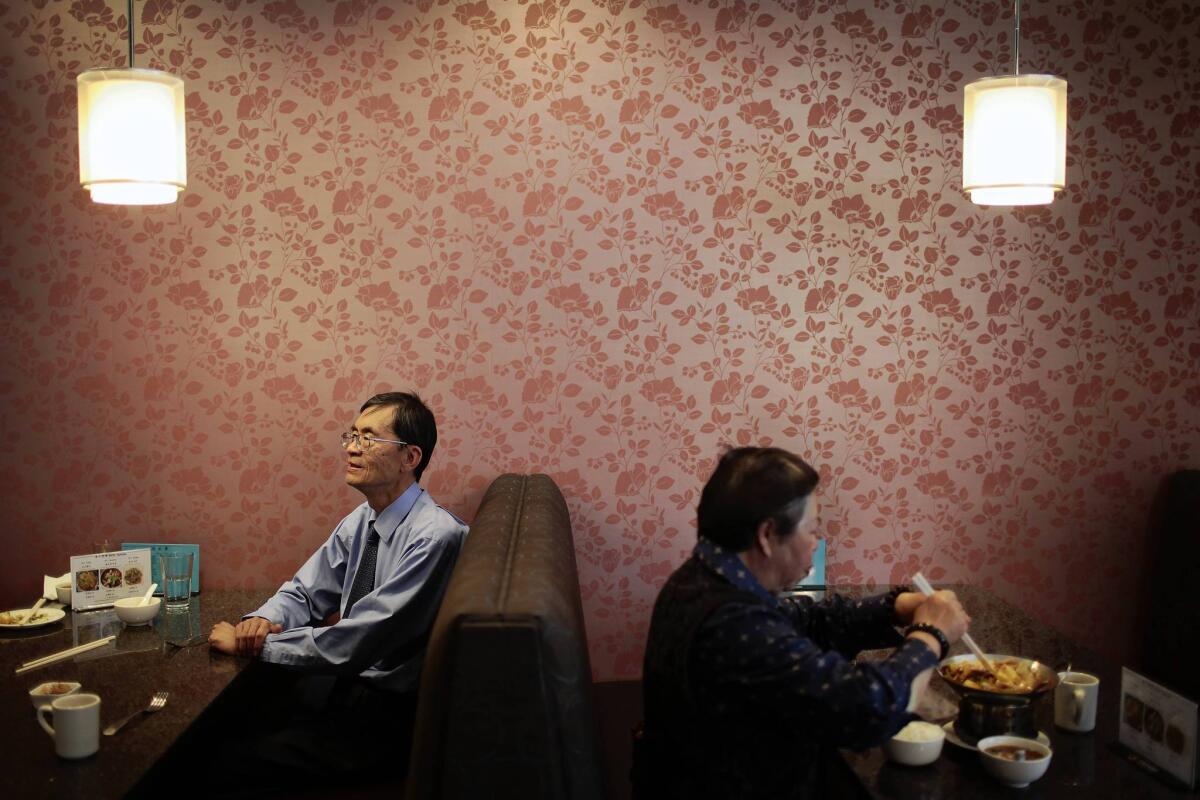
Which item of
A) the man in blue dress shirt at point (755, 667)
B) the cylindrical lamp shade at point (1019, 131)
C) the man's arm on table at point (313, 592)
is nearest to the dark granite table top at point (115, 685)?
the man's arm on table at point (313, 592)

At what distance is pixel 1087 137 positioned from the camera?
3.53m

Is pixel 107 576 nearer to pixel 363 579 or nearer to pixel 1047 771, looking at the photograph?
pixel 363 579

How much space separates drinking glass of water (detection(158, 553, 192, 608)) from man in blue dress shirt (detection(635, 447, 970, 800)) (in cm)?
150

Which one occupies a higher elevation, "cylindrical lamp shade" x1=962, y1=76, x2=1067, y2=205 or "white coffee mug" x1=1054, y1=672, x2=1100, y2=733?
"cylindrical lamp shade" x1=962, y1=76, x2=1067, y2=205

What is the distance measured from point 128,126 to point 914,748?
198 cm

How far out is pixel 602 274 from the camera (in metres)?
3.46

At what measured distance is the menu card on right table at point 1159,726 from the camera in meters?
1.82

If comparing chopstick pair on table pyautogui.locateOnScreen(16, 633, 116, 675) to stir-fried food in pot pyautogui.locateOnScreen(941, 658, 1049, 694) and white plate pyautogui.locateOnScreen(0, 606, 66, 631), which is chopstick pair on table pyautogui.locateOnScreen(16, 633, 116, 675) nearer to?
white plate pyautogui.locateOnScreen(0, 606, 66, 631)

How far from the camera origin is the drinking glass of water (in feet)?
9.57

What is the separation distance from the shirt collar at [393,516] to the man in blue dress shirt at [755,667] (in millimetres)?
1204

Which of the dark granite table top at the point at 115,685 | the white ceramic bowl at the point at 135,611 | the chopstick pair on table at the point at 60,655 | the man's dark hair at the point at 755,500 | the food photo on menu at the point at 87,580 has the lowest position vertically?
the dark granite table top at the point at 115,685

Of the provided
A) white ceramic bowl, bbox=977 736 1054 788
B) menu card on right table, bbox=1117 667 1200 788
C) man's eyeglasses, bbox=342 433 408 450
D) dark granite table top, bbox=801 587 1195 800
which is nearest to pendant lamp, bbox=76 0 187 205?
Answer: man's eyeglasses, bbox=342 433 408 450

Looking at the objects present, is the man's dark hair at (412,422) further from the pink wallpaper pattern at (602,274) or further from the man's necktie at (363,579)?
the pink wallpaper pattern at (602,274)

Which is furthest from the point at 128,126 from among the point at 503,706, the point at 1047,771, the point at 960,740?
the point at 1047,771
